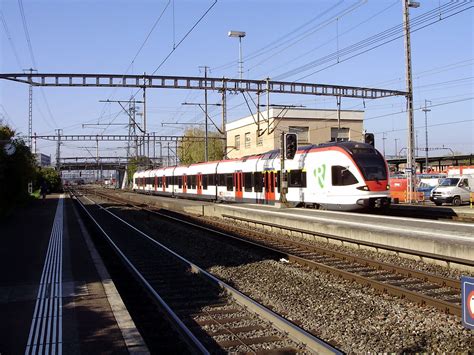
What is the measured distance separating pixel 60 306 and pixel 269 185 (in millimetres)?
20766

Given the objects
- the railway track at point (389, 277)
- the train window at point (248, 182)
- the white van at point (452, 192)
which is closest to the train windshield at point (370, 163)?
the railway track at point (389, 277)

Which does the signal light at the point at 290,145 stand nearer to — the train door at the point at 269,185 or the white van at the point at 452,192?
the train door at the point at 269,185

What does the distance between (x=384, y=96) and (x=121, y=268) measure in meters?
27.4

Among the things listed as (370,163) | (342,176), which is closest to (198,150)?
(342,176)

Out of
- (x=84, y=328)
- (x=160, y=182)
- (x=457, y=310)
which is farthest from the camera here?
(x=160, y=182)

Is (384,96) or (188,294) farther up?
(384,96)

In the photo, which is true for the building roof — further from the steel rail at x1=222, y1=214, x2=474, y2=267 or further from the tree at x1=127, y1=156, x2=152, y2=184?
the steel rail at x1=222, y1=214, x2=474, y2=267

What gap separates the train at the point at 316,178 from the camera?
66.2 feet

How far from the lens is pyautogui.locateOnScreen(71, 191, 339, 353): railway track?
5977mm

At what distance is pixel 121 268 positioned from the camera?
12.1m

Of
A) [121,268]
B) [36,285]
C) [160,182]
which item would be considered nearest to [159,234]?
[121,268]

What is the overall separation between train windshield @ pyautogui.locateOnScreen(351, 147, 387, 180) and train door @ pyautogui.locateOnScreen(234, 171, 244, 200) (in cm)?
1222

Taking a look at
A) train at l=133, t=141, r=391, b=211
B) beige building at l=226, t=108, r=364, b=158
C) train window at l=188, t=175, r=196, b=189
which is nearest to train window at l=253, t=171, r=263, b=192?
train at l=133, t=141, r=391, b=211

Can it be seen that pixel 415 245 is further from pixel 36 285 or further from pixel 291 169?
pixel 291 169
